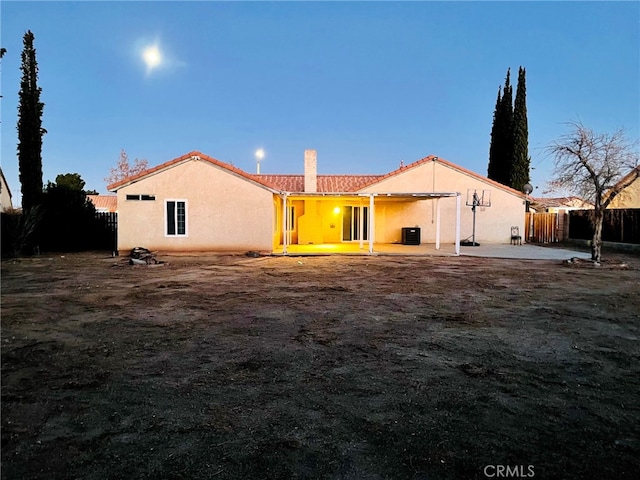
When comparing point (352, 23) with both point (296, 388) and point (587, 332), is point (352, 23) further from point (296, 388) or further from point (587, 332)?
point (296, 388)

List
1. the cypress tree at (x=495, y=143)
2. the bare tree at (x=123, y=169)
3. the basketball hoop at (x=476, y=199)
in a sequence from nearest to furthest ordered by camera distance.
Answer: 1. the basketball hoop at (x=476, y=199)
2. the cypress tree at (x=495, y=143)
3. the bare tree at (x=123, y=169)

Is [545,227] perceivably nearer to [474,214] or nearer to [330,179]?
[474,214]

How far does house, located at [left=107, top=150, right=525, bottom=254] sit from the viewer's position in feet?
52.7

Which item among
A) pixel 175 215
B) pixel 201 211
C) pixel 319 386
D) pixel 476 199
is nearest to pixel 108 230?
pixel 175 215

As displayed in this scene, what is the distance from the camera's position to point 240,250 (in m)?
16.3

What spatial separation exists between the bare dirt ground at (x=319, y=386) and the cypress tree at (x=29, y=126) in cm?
1345

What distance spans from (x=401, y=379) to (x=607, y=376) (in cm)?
196

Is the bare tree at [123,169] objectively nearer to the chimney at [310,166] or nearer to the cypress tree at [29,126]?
the cypress tree at [29,126]

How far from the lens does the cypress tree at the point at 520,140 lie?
2889 cm

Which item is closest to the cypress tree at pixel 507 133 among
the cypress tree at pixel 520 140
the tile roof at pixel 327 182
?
the cypress tree at pixel 520 140

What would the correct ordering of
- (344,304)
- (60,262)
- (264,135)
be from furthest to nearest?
(264,135), (60,262), (344,304)

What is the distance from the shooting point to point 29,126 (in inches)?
730

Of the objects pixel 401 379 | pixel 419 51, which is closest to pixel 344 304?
pixel 401 379

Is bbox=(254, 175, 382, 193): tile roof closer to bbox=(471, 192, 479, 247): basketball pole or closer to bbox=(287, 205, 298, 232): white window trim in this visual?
bbox=(287, 205, 298, 232): white window trim
